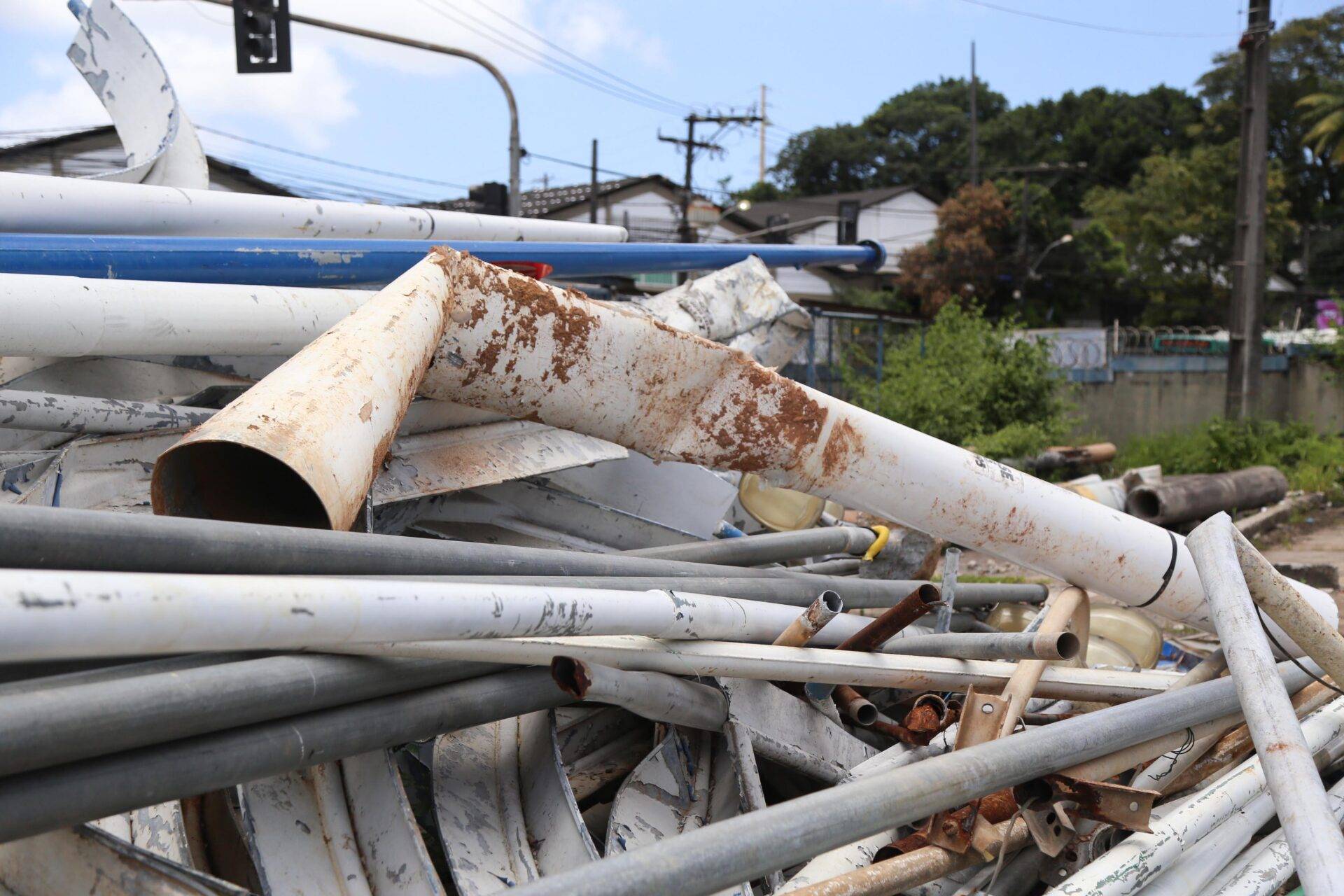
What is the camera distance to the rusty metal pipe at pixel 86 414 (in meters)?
2.15

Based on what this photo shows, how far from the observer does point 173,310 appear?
2.14 meters

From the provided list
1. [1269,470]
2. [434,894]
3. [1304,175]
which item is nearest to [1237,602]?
[434,894]

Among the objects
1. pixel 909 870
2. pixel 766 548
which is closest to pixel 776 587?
pixel 766 548

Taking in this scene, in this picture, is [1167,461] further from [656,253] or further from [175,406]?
[175,406]

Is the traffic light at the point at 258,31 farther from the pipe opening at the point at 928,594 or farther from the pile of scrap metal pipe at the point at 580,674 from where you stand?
the pipe opening at the point at 928,594

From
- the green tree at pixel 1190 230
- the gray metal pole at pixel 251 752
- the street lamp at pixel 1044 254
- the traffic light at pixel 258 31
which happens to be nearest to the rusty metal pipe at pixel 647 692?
the gray metal pole at pixel 251 752

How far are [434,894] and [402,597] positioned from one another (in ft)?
1.77

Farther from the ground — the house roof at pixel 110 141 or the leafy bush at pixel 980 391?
the house roof at pixel 110 141

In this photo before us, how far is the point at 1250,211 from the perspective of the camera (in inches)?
462

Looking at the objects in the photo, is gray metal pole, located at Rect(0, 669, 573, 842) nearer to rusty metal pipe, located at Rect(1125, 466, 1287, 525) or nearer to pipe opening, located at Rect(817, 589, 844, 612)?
pipe opening, located at Rect(817, 589, 844, 612)

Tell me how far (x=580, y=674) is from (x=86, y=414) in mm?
1355

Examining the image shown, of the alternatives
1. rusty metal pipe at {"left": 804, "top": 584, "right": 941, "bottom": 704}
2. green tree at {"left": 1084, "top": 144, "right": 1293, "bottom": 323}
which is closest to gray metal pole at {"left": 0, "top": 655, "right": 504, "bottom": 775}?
rusty metal pipe at {"left": 804, "top": 584, "right": 941, "bottom": 704}

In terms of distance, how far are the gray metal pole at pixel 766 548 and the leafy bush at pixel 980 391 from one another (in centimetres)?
764

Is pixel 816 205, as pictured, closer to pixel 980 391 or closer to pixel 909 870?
pixel 980 391
